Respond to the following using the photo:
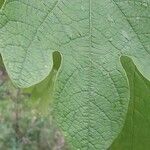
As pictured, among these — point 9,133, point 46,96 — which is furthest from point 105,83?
point 9,133

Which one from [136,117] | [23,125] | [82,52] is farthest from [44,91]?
[23,125]

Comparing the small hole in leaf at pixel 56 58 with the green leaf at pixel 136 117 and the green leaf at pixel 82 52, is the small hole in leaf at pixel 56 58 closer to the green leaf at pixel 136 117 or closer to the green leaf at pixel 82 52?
the green leaf at pixel 82 52

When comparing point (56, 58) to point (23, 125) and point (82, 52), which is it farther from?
point (23, 125)

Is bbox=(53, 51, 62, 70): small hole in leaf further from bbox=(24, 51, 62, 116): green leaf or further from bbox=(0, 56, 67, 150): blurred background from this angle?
bbox=(0, 56, 67, 150): blurred background

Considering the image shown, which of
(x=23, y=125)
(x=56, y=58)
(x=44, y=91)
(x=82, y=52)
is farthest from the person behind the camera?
(x=23, y=125)

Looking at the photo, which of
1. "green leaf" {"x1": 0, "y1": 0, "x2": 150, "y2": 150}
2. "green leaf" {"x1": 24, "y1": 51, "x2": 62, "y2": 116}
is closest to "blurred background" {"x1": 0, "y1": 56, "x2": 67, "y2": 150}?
"green leaf" {"x1": 24, "y1": 51, "x2": 62, "y2": 116}

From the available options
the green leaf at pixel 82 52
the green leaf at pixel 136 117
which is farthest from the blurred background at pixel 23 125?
the green leaf at pixel 82 52
